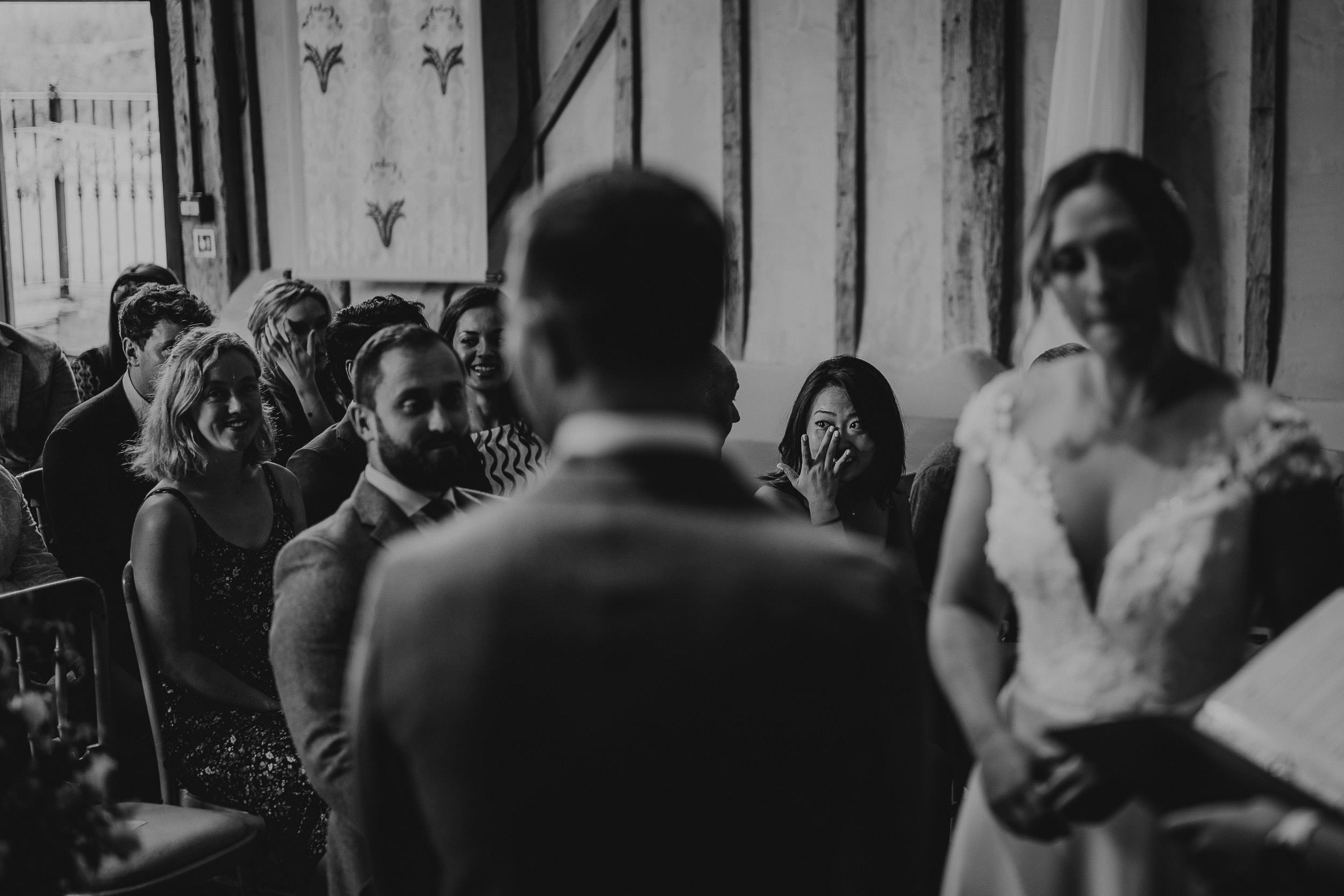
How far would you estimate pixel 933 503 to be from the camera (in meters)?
3.31

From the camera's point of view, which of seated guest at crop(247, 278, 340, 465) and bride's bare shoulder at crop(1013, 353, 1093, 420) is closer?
bride's bare shoulder at crop(1013, 353, 1093, 420)

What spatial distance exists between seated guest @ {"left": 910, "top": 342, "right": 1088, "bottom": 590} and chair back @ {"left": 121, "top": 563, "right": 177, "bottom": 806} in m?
1.65

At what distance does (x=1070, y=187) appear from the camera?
1.47m

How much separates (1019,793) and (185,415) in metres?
2.11

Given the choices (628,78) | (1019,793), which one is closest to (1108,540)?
(1019,793)

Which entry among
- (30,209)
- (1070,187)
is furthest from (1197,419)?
(30,209)

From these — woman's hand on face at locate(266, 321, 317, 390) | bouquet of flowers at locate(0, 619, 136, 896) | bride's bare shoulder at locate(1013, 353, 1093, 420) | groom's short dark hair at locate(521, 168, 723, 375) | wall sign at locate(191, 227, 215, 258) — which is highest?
wall sign at locate(191, 227, 215, 258)

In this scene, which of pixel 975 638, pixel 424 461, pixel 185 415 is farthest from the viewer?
pixel 185 415

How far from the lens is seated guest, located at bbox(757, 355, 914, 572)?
3.06m

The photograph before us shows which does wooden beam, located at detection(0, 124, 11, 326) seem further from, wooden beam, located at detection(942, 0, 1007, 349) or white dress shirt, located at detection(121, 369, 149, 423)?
wooden beam, located at detection(942, 0, 1007, 349)

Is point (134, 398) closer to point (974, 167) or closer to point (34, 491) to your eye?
point (34, 491)

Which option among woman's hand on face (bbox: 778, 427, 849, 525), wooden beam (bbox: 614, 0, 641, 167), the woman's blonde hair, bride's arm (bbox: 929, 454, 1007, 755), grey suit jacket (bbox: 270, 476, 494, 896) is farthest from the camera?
wooden beam (bbox: 614, 0, 641, 167)

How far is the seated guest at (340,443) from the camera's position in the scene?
328 centimetres

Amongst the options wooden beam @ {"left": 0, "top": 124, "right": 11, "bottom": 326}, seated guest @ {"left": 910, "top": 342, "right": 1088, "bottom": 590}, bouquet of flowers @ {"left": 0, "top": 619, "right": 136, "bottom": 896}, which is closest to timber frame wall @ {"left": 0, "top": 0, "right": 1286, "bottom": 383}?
wooden beam @ {"left": 0, "top": 124, "right": 11, "bottom": 326}
